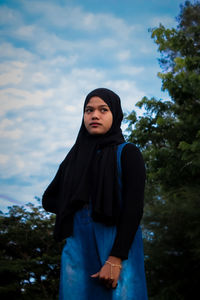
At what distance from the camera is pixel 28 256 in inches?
273

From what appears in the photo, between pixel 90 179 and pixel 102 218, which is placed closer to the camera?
pixel 102 218

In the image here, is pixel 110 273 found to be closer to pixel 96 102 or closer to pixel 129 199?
pixel 129 199

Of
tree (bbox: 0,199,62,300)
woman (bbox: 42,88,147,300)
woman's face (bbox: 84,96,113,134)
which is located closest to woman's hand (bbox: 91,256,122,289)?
woman (bbox: 42,88,147,300)

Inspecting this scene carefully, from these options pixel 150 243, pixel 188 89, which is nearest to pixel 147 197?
pixel 150 243

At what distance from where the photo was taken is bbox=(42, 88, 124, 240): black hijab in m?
2.07

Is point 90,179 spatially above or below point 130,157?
below

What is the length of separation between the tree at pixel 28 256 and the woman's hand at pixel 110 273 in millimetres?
4403

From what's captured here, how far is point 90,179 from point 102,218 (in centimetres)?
28

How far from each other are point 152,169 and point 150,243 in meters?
2.42

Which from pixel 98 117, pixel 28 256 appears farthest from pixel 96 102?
pixel 28 256

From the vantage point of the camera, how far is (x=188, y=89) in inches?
412

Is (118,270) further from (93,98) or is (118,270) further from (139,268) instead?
(93,98)

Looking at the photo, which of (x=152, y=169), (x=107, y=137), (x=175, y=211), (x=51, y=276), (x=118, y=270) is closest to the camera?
(x=118, y=270)

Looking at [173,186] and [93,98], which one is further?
[173,186]
